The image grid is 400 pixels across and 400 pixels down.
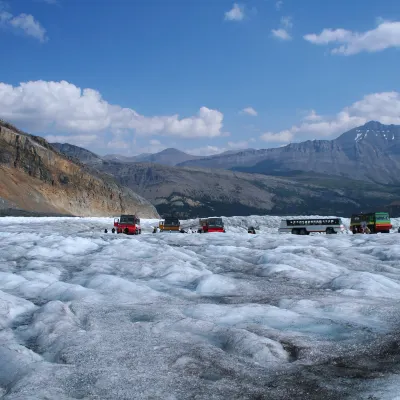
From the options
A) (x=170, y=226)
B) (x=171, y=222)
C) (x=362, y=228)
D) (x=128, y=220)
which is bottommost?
(x=170, y=226)

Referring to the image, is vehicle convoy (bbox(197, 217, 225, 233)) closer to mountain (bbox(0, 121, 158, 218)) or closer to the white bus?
the white bus

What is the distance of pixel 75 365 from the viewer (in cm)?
729

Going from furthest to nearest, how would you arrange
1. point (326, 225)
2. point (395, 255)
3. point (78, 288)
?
point (326, 225)
point (395, 255)
point (78, 288)

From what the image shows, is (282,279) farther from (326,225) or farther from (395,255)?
(326,225)

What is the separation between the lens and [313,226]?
154 ft

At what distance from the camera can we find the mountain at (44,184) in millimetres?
90000

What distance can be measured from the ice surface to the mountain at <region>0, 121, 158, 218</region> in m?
70.3

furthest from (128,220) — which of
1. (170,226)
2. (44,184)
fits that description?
(44,184)

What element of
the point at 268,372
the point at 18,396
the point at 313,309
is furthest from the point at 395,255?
the point at 18,396

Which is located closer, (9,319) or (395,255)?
(9,319)

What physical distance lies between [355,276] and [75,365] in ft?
32.7

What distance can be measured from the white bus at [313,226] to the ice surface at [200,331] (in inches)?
1120

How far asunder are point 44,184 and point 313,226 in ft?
238

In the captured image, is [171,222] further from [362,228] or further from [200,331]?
[200,331]
